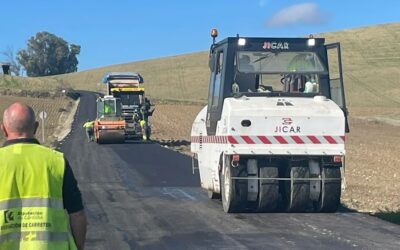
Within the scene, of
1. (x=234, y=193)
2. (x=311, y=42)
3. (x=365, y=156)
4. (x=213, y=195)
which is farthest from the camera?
(x=365, y=156)

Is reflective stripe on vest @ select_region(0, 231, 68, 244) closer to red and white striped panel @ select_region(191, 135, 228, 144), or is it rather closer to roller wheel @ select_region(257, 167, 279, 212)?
red and white striped panel @ select_region(191, 135, 228, 144)

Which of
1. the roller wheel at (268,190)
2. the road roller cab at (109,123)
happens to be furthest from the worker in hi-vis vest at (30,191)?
the road roller cab at (109,123)

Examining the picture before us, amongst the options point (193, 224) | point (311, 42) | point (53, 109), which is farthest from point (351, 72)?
point (193, 224)

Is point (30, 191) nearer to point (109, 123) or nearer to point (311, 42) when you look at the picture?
point (311, 42)

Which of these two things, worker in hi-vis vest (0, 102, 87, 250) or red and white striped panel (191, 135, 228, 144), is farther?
red and white striped panel (191, 135, 228, 144)

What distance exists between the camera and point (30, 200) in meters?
3.97

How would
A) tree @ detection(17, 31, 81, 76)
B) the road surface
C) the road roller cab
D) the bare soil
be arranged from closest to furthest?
the road surface → the bare soil → the road roller cab → tree @ detection(17, 31, 81, 76)

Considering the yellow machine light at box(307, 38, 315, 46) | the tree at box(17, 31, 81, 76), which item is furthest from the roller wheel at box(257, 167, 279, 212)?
the tree at box(17, 31, 81, 76)

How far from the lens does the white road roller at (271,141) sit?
12016mm

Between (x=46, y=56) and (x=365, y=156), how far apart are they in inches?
6051

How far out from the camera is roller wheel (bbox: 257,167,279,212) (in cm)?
1207

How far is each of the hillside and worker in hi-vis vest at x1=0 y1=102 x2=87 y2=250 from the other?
77.7m

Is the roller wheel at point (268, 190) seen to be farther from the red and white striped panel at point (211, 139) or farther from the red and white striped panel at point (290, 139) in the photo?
the red and white striped panel at point (211, 139)

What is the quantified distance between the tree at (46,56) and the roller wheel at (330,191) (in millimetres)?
164221
